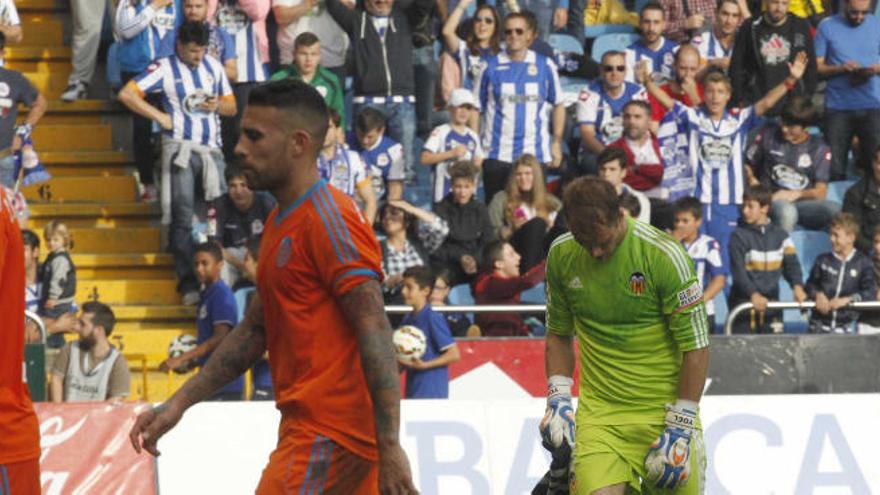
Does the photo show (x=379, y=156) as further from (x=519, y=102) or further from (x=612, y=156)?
(x=612, y=156)

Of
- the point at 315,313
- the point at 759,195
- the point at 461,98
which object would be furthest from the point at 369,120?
the point at 315,313

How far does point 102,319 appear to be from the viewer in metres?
13.2

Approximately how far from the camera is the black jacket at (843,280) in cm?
1477

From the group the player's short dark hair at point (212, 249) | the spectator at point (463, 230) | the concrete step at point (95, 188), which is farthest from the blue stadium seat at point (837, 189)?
the concrete step at point (95, 188)

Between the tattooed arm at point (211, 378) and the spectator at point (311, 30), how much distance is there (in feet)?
31.0

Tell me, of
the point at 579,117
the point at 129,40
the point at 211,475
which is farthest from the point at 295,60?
the point at 211,475

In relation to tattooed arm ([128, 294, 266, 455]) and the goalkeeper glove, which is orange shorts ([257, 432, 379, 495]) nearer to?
tattooed arm ([128, 294, 266, 455])

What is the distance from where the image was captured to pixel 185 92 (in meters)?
15.4

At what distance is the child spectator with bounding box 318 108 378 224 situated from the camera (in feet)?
49.5

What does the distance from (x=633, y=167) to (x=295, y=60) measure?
297cm

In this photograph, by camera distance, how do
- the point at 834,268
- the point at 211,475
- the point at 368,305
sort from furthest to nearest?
the point at 834,268 < the point at 211,475 < the point at 368,305

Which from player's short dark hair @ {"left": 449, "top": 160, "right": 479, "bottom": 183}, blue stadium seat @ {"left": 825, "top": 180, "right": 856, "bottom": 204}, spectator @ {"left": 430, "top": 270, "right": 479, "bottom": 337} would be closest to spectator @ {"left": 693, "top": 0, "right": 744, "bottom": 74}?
blue stadium seat @ {"left": 825, "top": 180, "right": 856, "bottom": 204}

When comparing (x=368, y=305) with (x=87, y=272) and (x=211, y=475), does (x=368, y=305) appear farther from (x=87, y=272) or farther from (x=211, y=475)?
(x=87, y=272)

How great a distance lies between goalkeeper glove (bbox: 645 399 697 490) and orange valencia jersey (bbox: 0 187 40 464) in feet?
9.60
